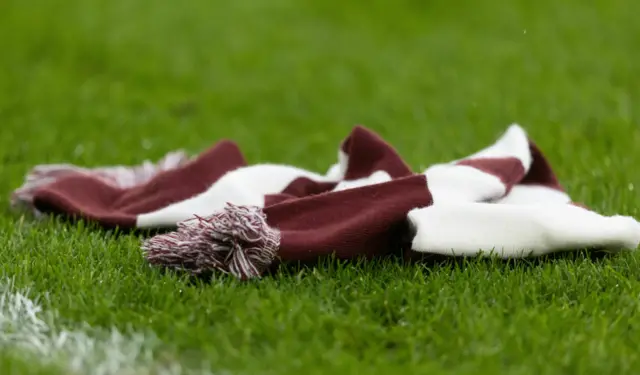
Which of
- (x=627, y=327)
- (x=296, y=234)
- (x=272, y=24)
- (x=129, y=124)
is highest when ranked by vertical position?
(x=272, y=24)

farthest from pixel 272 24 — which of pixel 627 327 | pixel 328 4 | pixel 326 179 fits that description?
pixel 627 327

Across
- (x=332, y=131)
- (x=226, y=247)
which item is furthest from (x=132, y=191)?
(x=332, y=131)

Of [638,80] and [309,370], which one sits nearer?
[309,370]

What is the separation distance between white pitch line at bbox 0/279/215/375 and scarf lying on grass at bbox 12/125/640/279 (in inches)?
14.5

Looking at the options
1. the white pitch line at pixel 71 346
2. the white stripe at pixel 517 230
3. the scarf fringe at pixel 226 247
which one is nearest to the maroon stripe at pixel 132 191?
the scarf fringe at pixel 226 247

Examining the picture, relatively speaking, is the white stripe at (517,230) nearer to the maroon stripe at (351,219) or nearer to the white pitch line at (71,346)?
the maroon stripe at (351,219)

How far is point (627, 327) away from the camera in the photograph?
219 cm

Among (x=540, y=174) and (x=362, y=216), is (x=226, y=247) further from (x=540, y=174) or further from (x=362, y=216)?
(x=540, y=174)

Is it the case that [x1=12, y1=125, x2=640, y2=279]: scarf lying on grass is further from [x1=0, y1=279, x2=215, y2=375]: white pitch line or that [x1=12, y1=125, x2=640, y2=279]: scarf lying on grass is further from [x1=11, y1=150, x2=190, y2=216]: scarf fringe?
[x1=0, y1=279, x2=215, y2=375]: white pitch line

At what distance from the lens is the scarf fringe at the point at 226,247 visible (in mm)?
2426

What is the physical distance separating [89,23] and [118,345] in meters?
4.92

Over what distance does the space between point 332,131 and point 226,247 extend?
8.90 ft

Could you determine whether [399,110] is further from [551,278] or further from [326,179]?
[551,278]

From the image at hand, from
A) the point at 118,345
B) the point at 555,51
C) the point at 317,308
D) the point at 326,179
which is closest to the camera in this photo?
the point at 118,345
